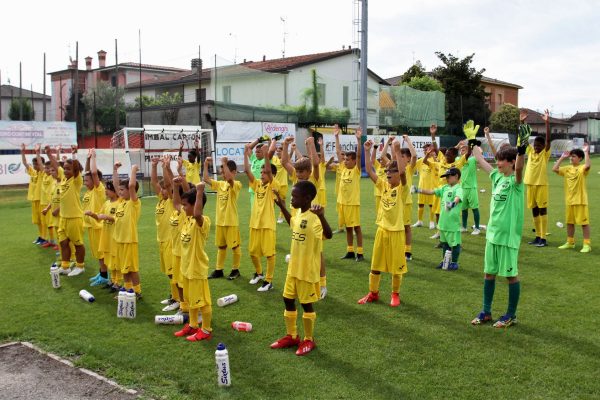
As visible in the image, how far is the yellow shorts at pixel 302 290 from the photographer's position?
615cm

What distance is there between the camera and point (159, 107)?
34.9m

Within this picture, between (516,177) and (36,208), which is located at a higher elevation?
(516,177)

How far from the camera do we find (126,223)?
8.13 meters

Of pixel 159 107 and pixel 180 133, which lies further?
pixel 159 107

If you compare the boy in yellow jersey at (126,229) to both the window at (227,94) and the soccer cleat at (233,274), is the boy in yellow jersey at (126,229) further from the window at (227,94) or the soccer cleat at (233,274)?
the window at (227,94)

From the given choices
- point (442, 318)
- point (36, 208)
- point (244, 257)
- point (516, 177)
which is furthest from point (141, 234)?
point (516, 177)

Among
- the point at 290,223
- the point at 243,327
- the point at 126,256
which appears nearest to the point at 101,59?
the point at 126,256

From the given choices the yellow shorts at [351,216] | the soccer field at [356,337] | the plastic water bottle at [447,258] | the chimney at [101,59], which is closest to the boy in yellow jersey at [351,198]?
the yellow shorts at [351,216]

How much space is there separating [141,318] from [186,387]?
2.40 m

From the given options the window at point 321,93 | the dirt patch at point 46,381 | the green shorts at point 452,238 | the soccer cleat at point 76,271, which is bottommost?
the dirt patch at point 46,381

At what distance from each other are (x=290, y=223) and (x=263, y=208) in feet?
7.83

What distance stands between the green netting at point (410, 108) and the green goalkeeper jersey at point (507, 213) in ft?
106

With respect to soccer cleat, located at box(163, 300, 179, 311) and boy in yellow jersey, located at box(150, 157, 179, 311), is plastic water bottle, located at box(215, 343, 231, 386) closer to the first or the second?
soccer cleat, located at box(163, 300, 179, 311)

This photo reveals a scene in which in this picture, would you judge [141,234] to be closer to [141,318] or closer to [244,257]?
[244,257]
